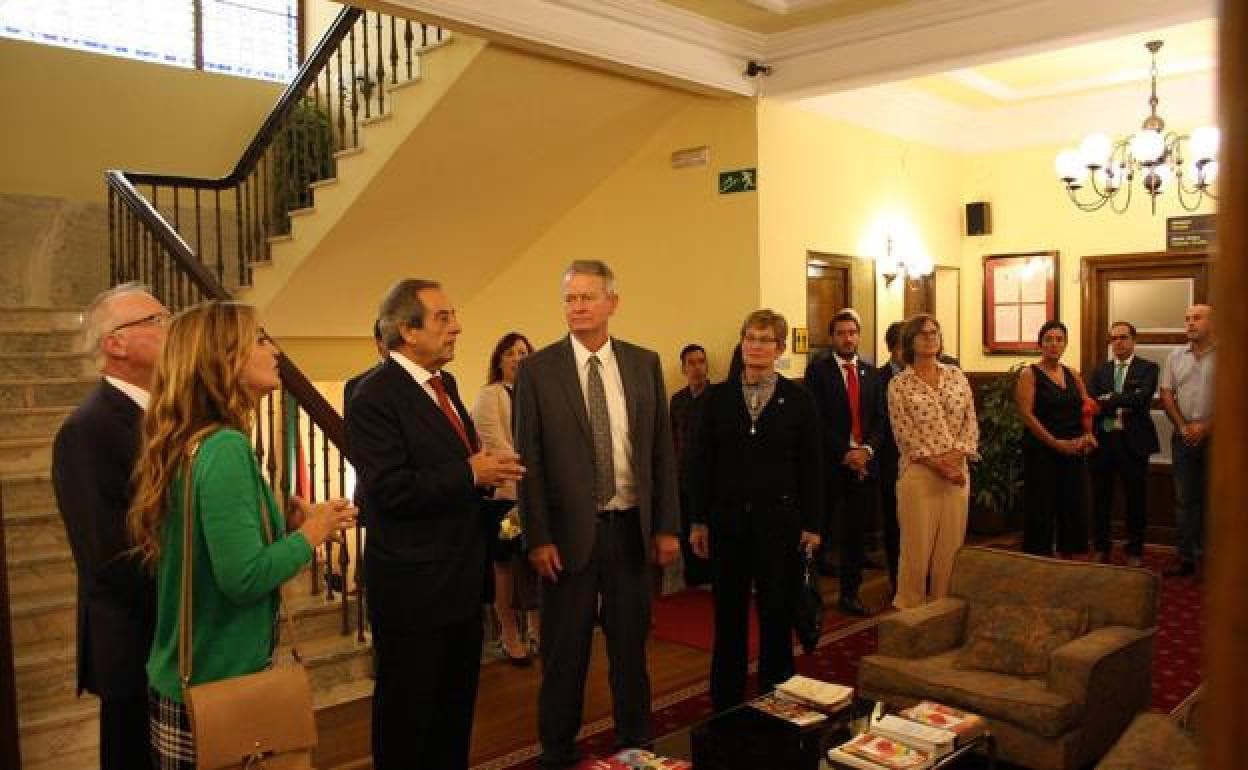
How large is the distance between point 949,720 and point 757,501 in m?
1.11

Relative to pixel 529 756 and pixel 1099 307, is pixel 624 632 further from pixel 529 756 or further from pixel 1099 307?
pixel 1099 307

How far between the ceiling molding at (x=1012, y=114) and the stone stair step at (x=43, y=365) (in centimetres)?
491

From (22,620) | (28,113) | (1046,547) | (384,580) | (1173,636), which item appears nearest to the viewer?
(384,580)

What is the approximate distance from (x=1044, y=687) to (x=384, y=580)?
2.27 metres

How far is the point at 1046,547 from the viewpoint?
6156 millimetres

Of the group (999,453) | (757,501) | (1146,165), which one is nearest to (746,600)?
(757,501)

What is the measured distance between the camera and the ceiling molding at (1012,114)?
7605 millimetres

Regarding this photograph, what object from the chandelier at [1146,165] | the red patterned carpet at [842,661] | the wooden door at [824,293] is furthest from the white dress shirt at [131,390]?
the chandelier at [1146,165]

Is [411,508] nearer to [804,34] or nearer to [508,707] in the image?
[508,707]

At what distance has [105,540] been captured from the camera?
223 cm

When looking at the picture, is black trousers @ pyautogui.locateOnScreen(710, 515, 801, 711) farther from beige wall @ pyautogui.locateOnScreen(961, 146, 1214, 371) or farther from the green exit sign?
beige wall @ pyautogui.locateOnScreen(961, 146, 1214, 371)

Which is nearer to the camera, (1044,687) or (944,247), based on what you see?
(1044,687)

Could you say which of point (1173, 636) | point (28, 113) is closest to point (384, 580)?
point (1173, 636)

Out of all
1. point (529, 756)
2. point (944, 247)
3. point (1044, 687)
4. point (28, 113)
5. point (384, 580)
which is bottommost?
point (529, 756)
